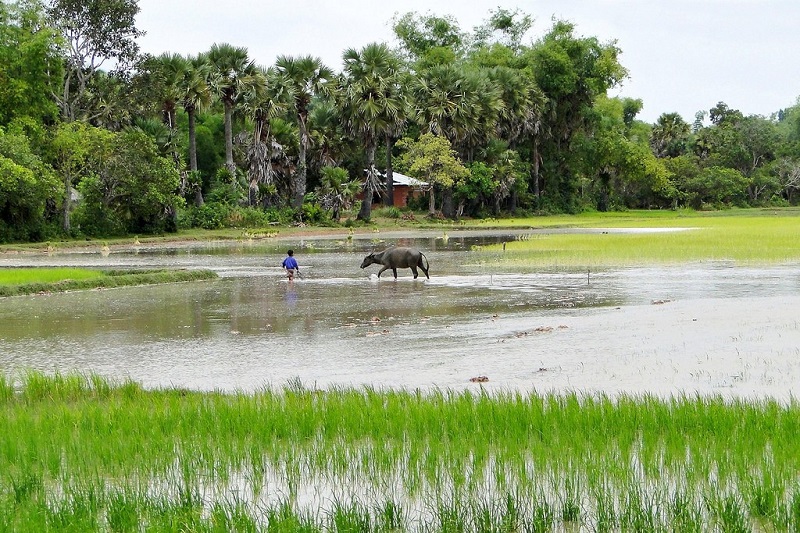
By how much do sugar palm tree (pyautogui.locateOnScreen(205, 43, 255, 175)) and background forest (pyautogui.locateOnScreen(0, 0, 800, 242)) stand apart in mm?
133

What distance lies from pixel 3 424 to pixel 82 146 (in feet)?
134

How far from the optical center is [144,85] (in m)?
53.3

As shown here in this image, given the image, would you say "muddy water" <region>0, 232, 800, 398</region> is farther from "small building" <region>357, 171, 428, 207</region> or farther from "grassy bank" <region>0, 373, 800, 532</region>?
"small building" <region>357, 171, 428, 207</region>

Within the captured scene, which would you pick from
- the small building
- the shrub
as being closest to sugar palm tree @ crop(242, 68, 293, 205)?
the shrub

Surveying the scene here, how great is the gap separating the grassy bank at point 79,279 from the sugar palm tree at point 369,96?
39.2m

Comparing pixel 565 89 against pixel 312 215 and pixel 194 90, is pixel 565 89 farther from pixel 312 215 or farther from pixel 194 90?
pixel 194 90

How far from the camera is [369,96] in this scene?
66.3 m

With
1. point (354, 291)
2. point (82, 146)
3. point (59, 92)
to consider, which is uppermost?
point (59, 92)

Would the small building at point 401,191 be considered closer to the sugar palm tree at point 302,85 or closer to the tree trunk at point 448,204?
the tree trunk at point 448,204

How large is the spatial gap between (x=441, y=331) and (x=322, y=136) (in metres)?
55.5

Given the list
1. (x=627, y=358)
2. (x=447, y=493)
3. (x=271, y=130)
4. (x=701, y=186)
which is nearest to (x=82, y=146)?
(x=271, y=130)

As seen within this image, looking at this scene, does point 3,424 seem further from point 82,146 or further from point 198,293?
point 82,146

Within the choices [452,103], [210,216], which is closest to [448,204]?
[452,103]

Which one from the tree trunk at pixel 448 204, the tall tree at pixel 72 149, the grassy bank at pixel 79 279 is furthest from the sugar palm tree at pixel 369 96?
the grassy bank at pixel 79 279
